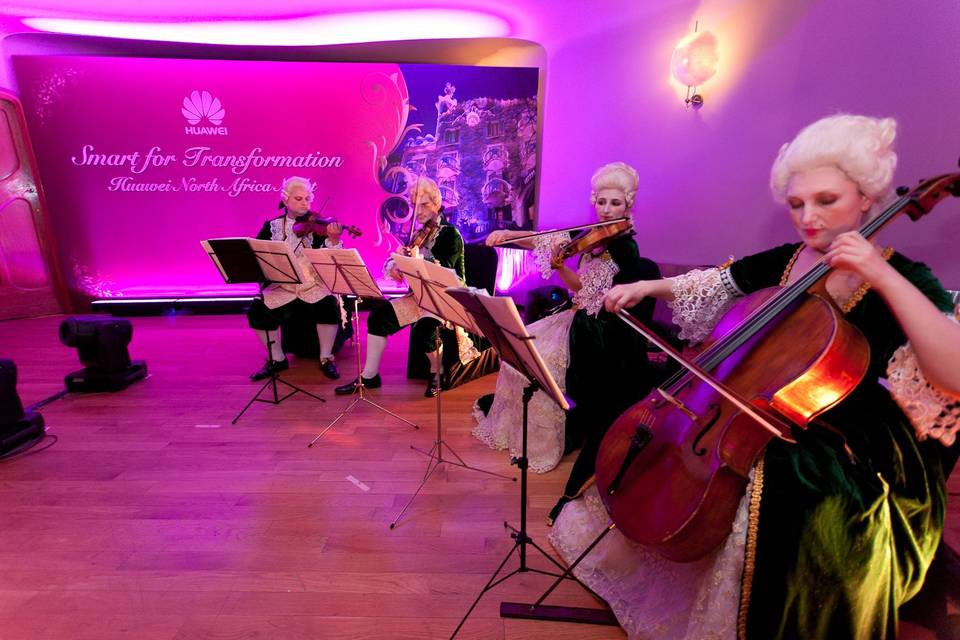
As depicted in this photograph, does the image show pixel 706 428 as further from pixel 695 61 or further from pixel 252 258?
pixel 695 61

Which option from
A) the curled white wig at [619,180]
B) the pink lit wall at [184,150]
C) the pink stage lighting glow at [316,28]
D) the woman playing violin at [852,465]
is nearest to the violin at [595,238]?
the curled white wig at [619,180]

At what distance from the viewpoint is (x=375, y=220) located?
6.21 m

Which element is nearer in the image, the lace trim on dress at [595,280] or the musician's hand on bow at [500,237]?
the lace trim on dress at [595,280]

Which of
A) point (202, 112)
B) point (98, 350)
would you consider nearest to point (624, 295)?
point (98, 350)

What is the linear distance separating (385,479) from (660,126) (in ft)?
11.4

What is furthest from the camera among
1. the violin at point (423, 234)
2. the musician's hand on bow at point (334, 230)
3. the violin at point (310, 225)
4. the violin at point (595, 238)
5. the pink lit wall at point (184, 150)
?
the pink lit wall at point (184, 150)

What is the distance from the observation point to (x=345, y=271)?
9.38 feet

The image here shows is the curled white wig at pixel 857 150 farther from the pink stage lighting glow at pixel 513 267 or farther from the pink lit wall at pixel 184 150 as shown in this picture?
the pink lit wall at pixel 184 150

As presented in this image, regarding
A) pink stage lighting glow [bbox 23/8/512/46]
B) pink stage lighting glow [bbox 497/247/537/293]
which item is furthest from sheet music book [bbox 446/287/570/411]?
pink stage lighting glow [bbox 23/8/512/46]

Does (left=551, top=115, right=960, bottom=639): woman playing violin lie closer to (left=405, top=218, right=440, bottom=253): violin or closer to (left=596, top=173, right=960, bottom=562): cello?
(left=596, top=173, right=960, bottom=562): cello

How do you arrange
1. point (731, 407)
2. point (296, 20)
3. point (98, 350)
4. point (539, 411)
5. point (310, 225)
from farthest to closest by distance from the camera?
point (296, 20)
point (310, 225)
point (98, 350)
point (539, 411)
point (731, 407)

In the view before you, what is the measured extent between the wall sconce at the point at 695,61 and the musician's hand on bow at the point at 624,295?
2.61 metres

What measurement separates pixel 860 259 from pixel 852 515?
63 centimetres

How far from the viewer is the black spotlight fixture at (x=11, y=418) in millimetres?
2693
